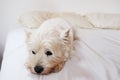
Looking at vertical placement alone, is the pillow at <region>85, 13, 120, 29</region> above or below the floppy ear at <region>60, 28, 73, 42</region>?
above

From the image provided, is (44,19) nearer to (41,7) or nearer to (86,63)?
(41,7)

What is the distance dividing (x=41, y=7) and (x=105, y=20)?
78 centimetres

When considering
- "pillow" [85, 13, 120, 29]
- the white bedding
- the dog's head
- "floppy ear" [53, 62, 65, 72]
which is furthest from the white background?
"floppy ear" [53, 62, 65, 72]

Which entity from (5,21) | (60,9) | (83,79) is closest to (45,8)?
(60,9)

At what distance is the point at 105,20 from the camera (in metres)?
2.33

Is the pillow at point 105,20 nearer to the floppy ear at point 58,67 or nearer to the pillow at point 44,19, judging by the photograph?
the pillow at point 44,19

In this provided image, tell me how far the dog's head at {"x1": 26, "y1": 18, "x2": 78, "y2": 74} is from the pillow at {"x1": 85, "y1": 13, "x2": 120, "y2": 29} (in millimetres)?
971

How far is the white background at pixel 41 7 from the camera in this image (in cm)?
251

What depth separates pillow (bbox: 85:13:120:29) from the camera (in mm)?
2297

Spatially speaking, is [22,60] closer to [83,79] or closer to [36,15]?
[83,79]

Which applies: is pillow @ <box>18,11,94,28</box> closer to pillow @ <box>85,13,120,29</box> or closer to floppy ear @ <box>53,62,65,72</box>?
pillow @ <box>85,13,120,29</box>

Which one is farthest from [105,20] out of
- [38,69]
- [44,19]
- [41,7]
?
[38,69]

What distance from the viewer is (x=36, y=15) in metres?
2.25

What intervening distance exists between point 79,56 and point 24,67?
375mm
